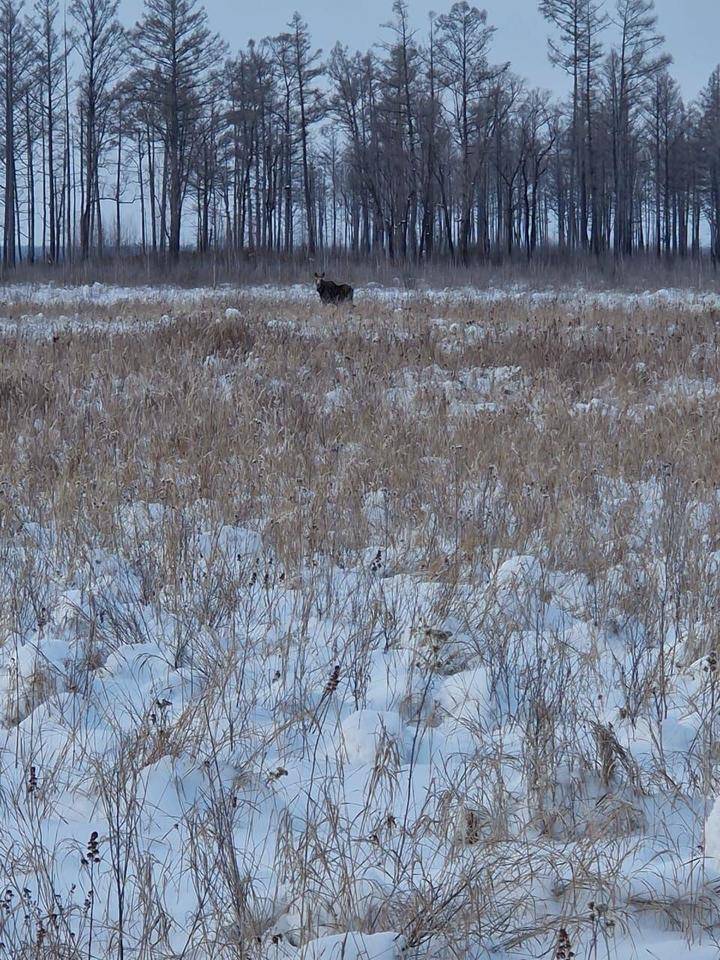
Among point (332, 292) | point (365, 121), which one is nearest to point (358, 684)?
point (332, 292)

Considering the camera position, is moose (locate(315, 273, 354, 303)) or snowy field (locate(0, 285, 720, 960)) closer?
snowy field (locate(0, 285, 720, 960))

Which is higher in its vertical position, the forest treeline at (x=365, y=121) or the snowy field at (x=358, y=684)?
the forest treeline at (x=365, y=121)

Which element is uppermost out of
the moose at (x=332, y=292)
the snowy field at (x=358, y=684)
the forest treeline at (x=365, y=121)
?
the forest treeline at (x=365, y=121)

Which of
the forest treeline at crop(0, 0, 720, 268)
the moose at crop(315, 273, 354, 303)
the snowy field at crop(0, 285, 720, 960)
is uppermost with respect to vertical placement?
the forest treeline at crop(0, 0, 720, 268)

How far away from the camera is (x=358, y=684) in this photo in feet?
8.45

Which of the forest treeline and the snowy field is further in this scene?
the forest treeline

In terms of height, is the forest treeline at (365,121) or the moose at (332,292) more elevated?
the forest treeline at (365,121)

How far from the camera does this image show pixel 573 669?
2707 millimetres

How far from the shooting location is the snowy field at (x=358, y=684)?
1.68 meters

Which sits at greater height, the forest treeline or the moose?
the forest treeline

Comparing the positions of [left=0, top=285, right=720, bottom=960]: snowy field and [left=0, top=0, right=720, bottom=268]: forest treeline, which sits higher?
[left=0, top=0, right=720, bottom=268]: forest treeline

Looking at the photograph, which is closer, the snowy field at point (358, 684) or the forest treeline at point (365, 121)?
the snowy field at point (358, 684)

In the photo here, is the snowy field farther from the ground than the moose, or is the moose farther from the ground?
the moose

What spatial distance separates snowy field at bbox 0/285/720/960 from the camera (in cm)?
168
